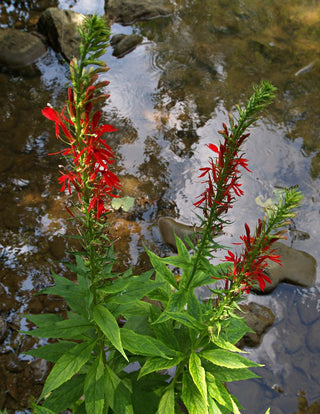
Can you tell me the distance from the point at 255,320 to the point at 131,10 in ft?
25.0

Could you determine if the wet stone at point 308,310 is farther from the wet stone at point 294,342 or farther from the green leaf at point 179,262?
the green leaf at point 179,262

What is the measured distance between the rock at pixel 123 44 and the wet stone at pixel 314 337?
6.34 m

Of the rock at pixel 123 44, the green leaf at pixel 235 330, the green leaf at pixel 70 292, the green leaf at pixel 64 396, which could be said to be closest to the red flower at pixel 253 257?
the green leaf at pixel 235 330

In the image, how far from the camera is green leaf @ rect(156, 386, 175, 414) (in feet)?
9.02

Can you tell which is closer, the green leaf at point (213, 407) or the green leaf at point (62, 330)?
the green leaf at point (62, 330)

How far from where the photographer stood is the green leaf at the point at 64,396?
2.72 m

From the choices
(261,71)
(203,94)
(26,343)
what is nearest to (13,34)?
(203,94)

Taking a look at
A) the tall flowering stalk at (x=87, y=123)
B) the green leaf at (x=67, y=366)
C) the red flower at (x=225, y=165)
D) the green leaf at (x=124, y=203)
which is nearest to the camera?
the tall flowering stalk at (x=87, y=123)

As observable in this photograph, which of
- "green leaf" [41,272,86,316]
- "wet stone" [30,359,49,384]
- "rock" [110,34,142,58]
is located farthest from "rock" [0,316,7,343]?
"rock" [110,34,142,58]

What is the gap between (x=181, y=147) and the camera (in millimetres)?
6195

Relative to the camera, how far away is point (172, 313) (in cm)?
258

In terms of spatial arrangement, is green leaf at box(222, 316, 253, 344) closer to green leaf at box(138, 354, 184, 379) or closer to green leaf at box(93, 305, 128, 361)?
green leaf at box(138, 354, 184, 379)

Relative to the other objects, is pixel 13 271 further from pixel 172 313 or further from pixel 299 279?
pixel 299 279

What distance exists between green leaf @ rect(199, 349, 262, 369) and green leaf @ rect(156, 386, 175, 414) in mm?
464
